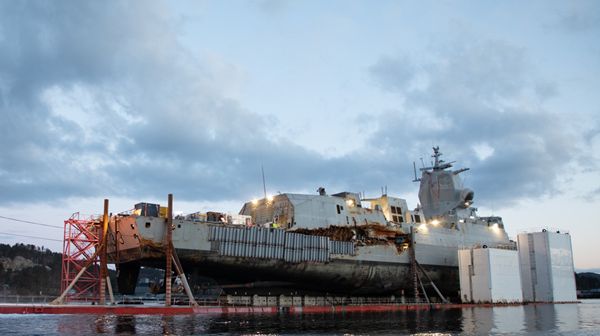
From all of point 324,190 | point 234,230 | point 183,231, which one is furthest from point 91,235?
point 324,190

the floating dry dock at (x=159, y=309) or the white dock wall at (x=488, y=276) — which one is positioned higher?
the white dock wall at (x=488, y=276)

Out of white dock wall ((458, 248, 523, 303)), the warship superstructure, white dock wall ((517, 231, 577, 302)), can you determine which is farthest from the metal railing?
white dock wall ((517, 231, 577, 302))

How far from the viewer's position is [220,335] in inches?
1019

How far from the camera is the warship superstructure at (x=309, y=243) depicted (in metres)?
43.6

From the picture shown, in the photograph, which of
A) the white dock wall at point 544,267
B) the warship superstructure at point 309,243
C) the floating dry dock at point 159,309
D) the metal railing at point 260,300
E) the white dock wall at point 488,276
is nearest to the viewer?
the floating dry dock at point 159,309

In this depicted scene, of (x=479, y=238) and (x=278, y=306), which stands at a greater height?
(x=479, y=238)

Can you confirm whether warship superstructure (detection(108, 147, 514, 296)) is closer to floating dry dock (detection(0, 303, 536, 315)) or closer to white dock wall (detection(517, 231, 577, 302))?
floating dry dock (detection(0, 303, 536, 315))

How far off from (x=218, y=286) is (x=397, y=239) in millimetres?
19398

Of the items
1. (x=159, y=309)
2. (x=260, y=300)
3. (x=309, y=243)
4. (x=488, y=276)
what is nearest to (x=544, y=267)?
(x=488, y=276)

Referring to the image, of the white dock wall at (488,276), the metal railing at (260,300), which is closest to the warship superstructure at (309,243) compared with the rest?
the metal railing at (260,300)

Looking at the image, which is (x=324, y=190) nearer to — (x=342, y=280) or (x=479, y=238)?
(x=342, y=280)

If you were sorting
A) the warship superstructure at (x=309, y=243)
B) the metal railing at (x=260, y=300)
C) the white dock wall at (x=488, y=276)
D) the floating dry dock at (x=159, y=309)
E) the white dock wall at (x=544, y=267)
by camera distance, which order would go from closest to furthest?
the floating dry dock at (x=159, y=309), the warship superstructure at (x=309, y=243), the metal railing at (x=260, y=300), the white dock wall at (x=488, y=276), the white dock wall at (x=544, y=267)

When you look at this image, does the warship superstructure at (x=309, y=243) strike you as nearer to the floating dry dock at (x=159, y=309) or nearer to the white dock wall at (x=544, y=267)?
the floating dry dock at (x=159, y=309)

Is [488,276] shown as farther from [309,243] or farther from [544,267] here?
[309,243]
